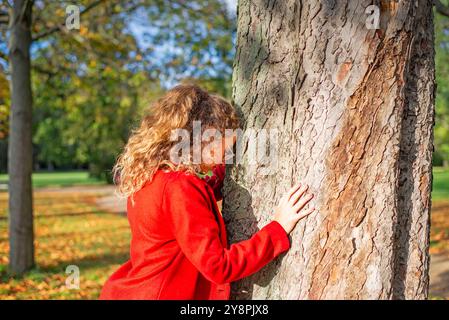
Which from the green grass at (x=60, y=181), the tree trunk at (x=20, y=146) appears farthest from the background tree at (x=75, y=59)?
the green grass at (x=60, y=181)

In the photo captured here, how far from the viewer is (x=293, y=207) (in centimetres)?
235

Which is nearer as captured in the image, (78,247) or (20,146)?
(20,146)

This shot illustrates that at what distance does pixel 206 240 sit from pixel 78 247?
882 centimetres

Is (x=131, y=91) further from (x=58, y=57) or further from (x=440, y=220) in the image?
(x=440, y=220)

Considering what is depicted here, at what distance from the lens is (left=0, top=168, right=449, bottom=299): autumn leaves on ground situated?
6.70 m

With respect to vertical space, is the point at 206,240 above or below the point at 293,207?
below

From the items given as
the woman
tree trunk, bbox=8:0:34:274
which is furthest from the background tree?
the woman

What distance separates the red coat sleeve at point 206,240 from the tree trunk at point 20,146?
19.5 feet

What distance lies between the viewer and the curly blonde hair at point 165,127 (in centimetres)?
245

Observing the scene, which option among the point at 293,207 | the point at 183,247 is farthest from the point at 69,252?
the point at 293,207

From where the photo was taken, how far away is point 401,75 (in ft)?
7.48

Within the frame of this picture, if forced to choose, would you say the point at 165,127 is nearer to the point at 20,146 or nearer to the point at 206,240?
the point at 206,240

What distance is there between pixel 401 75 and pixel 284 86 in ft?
1.77

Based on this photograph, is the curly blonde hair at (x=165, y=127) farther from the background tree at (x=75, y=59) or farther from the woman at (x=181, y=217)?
the background tree at (x=75, y=59)
